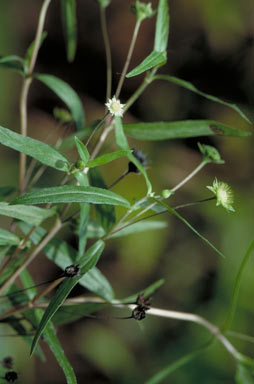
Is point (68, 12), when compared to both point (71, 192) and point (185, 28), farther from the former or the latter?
point (185, 28)


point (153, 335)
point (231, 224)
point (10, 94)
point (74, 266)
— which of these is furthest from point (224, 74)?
point (74, 266)

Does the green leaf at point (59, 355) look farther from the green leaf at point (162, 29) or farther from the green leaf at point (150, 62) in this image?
the green leaf at point (162, 29)

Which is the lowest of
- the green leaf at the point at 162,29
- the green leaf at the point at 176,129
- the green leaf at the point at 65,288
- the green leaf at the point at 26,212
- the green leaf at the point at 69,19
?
the green leaf at the point at 65,288

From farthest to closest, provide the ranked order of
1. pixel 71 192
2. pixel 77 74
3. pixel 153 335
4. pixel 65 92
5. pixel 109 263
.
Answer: pixel 77 74 < pixel 109 263 < pixel 153 335 < pixel 65 92 < pixel 71 192

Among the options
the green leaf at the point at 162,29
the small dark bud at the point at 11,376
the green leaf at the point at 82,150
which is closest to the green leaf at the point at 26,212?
the green leaf at the point at 82,150

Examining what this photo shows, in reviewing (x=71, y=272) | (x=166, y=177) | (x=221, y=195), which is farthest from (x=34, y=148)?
(x=166, y=177)
